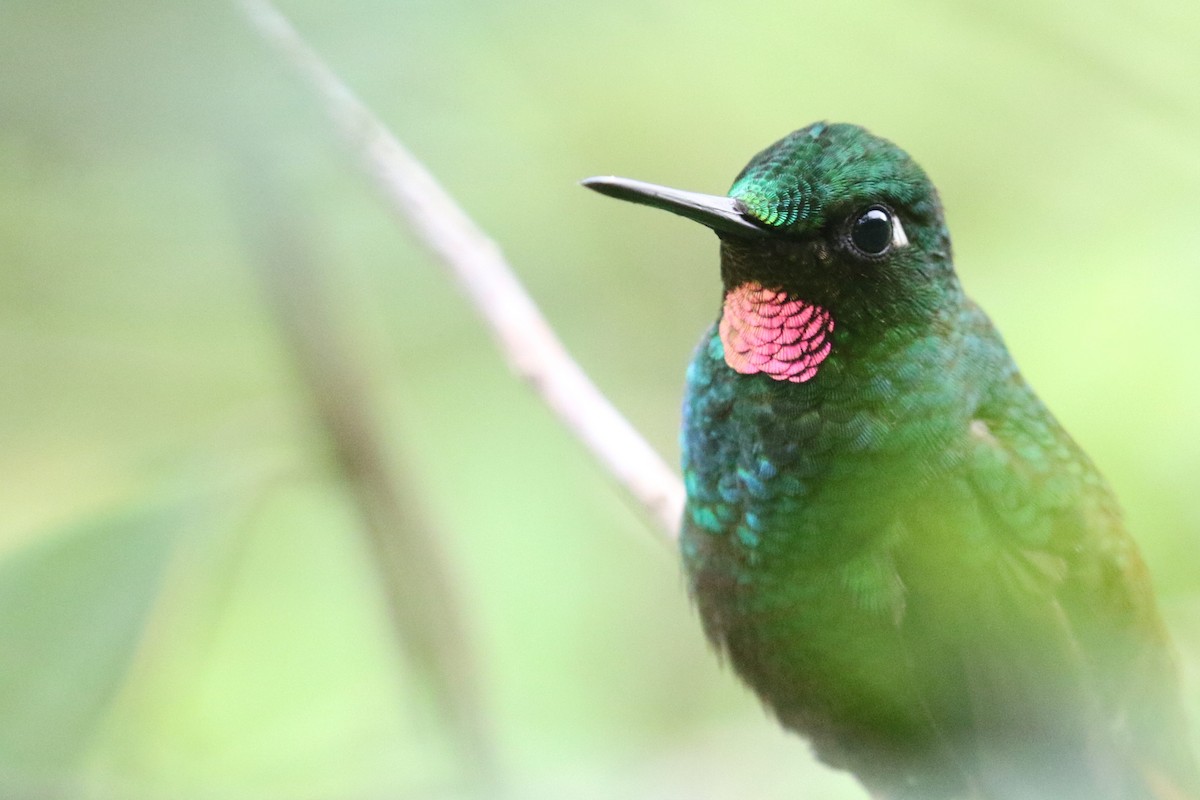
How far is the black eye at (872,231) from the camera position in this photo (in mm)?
1733

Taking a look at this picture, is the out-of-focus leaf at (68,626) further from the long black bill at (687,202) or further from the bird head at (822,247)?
the bird head at (822,247)

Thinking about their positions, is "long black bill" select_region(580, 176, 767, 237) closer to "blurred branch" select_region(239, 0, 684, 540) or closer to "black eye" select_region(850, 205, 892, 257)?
"black eye" select_region(850, 205, 892, 257)

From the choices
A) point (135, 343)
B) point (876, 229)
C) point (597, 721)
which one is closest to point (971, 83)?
point (876, 229)

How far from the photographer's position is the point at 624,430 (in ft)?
6.88

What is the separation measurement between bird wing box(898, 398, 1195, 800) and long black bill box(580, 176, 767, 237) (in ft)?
1.63

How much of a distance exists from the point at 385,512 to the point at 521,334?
42 cm

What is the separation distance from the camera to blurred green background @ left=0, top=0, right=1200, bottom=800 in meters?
0.88

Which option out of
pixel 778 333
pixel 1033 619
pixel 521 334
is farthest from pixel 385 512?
pixel 1033 619

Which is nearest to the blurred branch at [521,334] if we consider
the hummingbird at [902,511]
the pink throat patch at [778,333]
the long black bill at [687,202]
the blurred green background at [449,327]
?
the blurred green background at [449,327]

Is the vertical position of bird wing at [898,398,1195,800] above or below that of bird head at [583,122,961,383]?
below

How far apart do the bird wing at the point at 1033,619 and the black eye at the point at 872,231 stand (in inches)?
12.8

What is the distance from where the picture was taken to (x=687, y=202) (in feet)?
4.92

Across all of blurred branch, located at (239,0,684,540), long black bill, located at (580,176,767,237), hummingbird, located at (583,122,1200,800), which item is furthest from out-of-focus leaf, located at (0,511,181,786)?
hummingbird, located at (583,122,1200,800)

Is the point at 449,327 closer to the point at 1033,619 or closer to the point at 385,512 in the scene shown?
the point at 385,512
